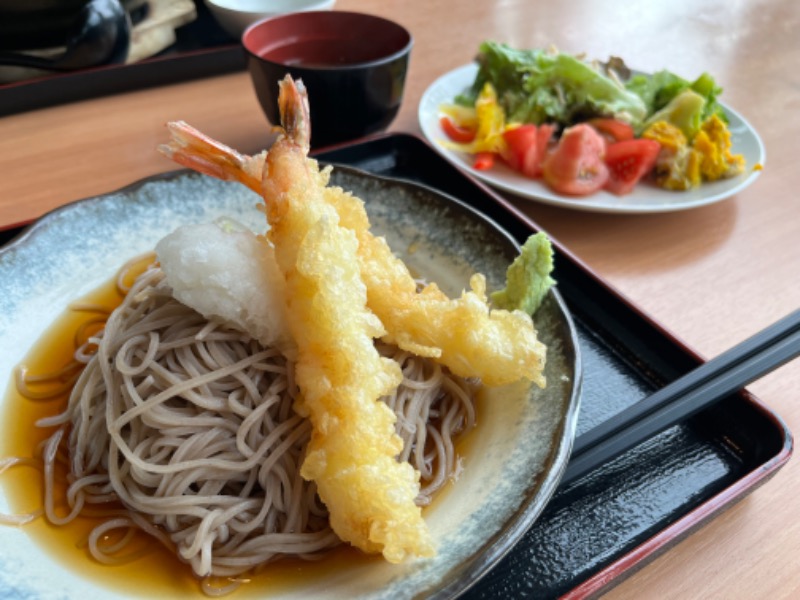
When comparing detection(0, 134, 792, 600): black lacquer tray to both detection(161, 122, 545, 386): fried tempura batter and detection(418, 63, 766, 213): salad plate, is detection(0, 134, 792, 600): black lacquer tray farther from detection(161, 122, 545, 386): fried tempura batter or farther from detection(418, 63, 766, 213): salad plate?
detection(418, 63, 766, 213): salad plate

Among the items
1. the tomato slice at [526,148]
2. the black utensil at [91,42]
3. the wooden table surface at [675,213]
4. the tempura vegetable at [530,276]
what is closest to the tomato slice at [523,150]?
the tomato slice at [526,148]

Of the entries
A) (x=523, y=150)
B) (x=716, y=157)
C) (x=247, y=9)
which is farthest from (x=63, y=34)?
(x=716, y=157)

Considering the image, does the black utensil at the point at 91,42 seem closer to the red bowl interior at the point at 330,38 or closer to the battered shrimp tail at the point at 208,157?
the red bowl interior at the point at 330,38

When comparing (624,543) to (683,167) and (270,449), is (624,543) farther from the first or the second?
(683,167)

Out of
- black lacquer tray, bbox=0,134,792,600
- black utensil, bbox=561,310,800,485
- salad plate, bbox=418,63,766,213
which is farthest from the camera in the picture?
salad plate, bbox=418,63,766,213

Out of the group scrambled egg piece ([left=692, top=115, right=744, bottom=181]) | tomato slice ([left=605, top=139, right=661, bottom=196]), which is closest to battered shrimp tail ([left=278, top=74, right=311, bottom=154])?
tomato slice ([left=605, top=139, right=661, bottom=196])
